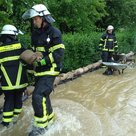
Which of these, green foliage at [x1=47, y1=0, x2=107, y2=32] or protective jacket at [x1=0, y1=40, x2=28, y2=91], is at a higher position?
green foliage at [x1=47, y1=0, x2=107, y2=32]

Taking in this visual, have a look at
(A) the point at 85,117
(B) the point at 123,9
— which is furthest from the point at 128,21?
(A) the point at 85,117

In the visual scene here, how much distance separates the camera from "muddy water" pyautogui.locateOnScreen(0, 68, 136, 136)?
699cm

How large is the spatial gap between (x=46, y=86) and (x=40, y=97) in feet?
0.87

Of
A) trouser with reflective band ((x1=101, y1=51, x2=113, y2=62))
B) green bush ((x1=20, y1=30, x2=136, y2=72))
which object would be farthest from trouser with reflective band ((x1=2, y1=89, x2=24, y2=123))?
trouser with reflective band ((x1=101, y1=51, x2=113, y2=62))

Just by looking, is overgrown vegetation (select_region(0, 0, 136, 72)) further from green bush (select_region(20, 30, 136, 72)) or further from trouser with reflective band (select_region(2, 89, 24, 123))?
trouser with reflective band (select_region(2, 89, 24, 123))

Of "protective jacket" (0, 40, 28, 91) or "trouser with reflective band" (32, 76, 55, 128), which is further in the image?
"protective jacket" (0, 40, 28, 91)

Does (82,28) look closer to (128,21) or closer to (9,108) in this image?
(128,21)

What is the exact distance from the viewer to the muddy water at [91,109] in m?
6.99

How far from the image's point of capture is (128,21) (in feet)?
79.7

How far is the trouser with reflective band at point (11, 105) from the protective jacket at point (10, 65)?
196mm

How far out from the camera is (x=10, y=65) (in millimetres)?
6980

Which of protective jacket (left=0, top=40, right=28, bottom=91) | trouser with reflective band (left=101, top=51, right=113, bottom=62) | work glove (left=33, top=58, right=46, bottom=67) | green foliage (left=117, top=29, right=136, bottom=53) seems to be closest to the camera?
work glove (left=33, top=58, right=46, bottom=67)

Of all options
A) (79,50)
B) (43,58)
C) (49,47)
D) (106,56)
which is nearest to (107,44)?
(106,56)

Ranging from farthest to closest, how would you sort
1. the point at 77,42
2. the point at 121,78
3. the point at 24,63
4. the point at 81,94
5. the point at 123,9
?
the point at 123,9, the point at 77,42, the point at 121,78, the point at 81,94, the point at 24,63
